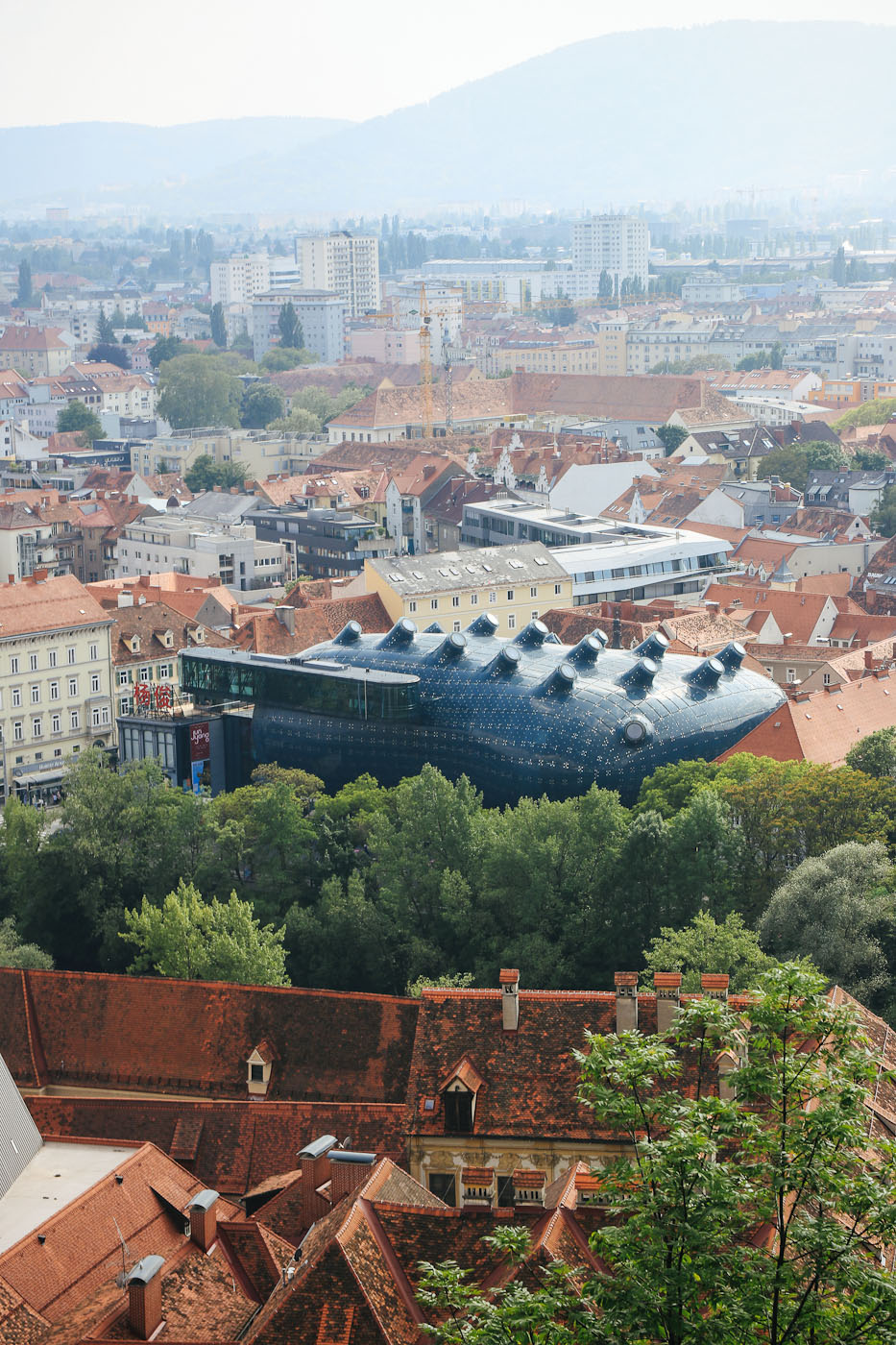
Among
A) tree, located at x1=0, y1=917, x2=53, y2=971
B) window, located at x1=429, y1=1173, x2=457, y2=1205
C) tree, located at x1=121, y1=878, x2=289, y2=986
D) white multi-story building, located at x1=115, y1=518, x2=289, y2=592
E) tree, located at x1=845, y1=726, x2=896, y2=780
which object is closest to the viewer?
window, located at x1=429, y1=1173, x2=457, y2=1205

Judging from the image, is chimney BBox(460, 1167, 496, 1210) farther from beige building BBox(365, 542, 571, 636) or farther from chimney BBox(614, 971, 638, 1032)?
beige building BBox(365, 542, 571, 636)

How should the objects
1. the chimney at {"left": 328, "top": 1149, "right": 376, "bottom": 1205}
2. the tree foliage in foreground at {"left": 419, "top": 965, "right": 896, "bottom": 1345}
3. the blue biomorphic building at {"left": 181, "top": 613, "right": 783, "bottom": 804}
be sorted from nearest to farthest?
the tree foliage in foreground at {"left": 419, "top": 965, "right": 896, "bottom": 1345} < the chimney at {"left": 328, "top": 1149, "right": 376, "bottom": 1205} < the blue biomorphic building at {"left": 181, "top": 613, "right": 783, "bottom": 804}

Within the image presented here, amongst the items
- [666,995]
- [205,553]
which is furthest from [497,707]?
[205,553]

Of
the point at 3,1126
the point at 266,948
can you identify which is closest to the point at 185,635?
the point at 266,948

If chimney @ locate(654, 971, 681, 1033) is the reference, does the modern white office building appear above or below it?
below

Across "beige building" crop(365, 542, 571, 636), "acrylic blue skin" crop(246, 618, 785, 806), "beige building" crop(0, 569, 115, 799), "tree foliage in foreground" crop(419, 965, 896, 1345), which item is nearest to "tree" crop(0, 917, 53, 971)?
"acrylic blue skin" crop(246, 618, 785, 806)

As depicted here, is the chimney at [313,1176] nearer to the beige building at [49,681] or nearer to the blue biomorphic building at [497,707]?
the blue biomorphic building at [497,707]
